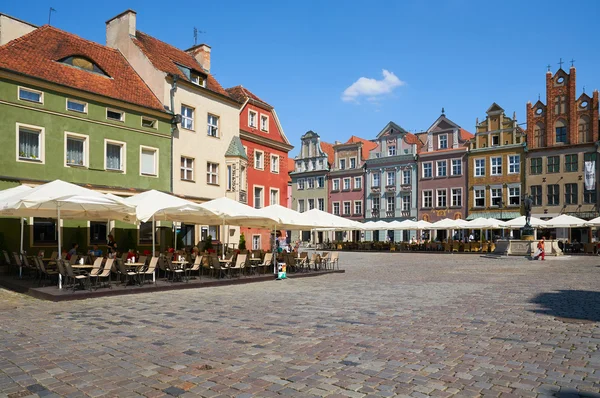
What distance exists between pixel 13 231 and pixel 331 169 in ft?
159

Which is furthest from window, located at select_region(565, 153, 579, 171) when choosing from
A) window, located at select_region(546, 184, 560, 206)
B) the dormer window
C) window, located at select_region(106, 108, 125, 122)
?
the dormer window

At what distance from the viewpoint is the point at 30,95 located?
2183cm

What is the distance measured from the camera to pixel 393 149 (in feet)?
199

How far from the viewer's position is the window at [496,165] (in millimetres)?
53062

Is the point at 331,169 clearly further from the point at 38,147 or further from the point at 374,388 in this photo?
the point at 374,388

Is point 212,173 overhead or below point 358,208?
overhead

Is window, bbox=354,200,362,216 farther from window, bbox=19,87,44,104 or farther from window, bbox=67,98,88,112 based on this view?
window, bbox=19,87,44,104

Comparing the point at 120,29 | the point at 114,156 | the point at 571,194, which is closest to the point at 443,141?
the point at 571,194

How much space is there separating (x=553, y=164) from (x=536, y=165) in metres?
1.53

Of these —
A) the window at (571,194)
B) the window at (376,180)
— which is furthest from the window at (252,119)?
the window at (571,194)

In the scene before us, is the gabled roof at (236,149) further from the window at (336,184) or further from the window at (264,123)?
the window at (336,184)

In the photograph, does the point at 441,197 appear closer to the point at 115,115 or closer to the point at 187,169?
the point at 187,169

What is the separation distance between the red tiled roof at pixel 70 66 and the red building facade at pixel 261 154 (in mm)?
8212

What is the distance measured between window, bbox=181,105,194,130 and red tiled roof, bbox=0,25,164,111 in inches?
75.8
